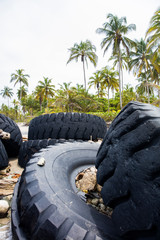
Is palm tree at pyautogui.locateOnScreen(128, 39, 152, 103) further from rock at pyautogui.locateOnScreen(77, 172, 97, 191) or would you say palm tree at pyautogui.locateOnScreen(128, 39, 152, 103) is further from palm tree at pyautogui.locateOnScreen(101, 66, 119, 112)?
rock at pyautogui.locateOnScreen(77, 172, 97, 191)

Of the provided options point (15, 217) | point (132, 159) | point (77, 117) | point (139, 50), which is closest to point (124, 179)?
point (132, 159)

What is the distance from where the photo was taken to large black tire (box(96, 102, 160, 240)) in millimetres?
458

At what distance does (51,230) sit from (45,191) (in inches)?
7.6

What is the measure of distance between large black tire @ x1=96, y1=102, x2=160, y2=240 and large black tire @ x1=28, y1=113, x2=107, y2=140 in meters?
1.74

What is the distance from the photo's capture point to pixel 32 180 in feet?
2.57

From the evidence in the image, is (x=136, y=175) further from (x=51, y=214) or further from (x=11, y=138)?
(x=11, y=138)

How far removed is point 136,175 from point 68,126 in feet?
6.29

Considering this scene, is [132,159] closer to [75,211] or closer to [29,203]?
[75,211]

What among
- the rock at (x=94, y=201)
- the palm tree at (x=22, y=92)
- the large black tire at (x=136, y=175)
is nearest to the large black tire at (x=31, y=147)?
the rock at (x=94, y=201)

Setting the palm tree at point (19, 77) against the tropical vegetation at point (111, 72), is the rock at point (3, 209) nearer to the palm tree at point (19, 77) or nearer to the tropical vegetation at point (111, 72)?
the tropical vegetation at point (111, 72)

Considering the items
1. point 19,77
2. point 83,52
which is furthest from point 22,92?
point 83,52

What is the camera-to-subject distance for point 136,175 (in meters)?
0.51

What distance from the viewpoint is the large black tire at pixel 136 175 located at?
1.50 ft

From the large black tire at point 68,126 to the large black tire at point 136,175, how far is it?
1.74m
